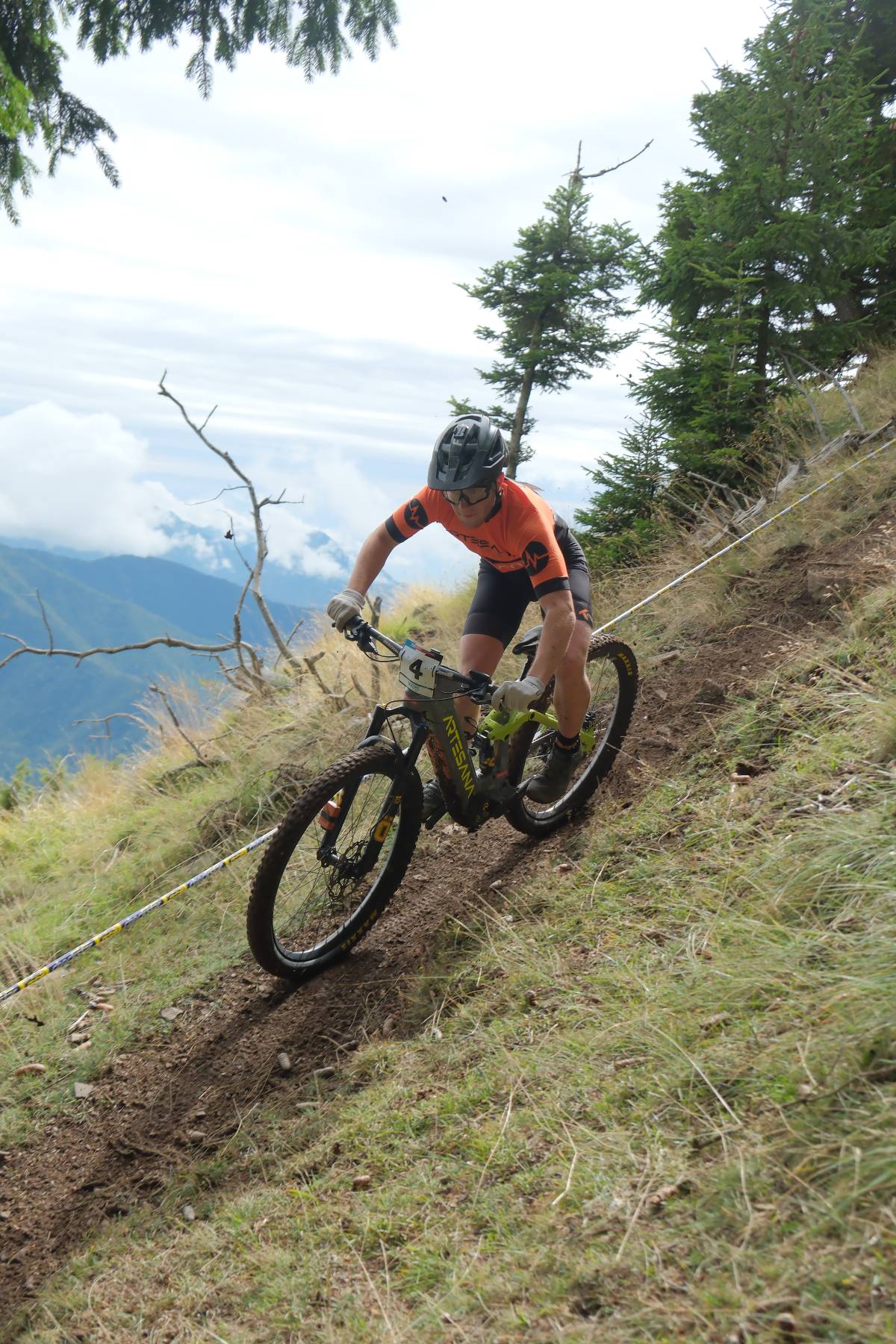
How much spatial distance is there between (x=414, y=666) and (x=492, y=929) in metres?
1.37

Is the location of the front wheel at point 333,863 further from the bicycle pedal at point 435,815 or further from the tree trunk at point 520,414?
the tree trunk at point 520,414

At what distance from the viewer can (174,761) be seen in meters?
9.73

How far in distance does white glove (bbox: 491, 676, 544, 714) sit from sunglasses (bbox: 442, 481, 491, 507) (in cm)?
93

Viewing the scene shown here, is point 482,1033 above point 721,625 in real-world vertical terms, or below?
below

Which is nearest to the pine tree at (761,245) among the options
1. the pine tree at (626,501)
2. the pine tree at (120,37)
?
the pine tree at (626,501)

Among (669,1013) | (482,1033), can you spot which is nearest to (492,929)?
(482,1033)

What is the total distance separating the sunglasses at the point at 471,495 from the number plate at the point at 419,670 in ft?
2.48

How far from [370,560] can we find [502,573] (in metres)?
0.86

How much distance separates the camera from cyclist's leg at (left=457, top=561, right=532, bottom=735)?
502 centimetres

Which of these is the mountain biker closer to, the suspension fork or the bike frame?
the bike frame

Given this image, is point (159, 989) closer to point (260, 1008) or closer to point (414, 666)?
point (260, 1008)

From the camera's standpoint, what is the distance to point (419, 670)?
162 inches

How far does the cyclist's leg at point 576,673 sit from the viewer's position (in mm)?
4914

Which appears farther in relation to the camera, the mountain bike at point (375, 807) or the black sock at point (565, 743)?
the black sock at point (565, 743)
